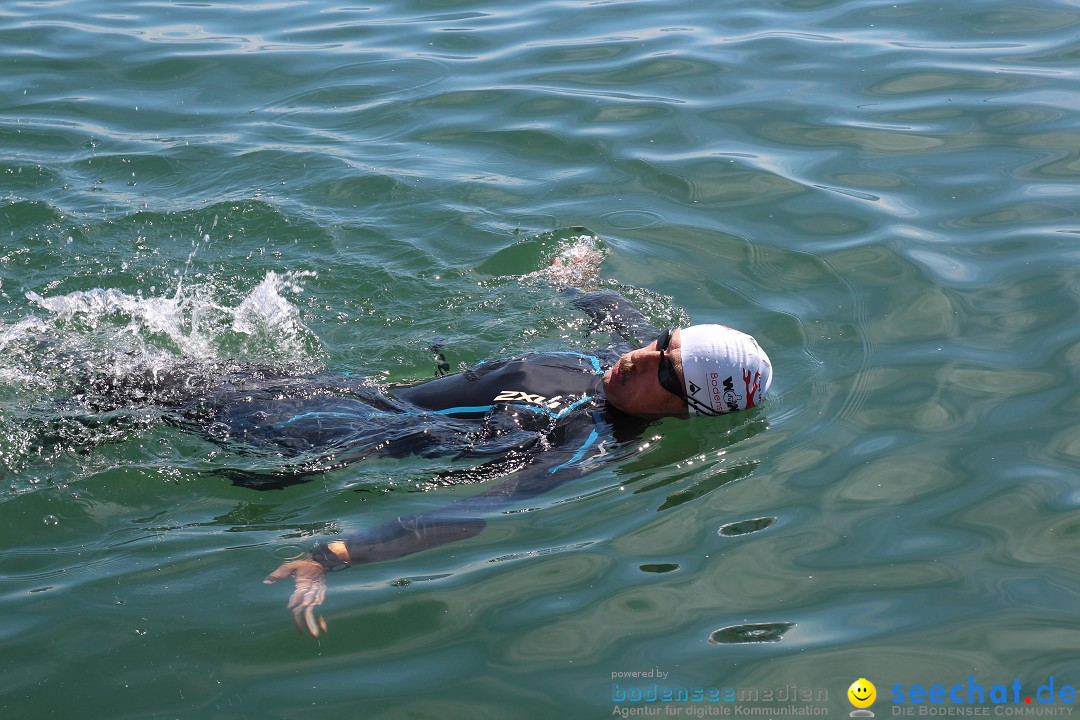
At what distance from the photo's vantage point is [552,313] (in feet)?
25.0

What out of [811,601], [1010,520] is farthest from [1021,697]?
[1010,520]

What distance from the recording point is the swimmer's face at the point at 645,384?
5996mm

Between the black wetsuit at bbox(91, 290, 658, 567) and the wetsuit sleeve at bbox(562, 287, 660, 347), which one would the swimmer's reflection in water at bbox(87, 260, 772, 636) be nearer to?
the black wetsuit at bbox(91, 290, 658, 567)

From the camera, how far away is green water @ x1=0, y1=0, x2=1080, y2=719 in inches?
182

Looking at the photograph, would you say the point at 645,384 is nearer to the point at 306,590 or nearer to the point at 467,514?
the point at 467,514

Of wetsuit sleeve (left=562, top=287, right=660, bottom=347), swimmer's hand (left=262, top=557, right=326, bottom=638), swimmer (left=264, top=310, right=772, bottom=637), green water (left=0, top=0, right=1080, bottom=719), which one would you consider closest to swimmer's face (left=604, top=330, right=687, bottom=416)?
swimmer (left=264, top=310, right=772, bottom=637)

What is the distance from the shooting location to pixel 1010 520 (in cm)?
536

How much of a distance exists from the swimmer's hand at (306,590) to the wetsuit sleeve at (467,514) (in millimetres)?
72

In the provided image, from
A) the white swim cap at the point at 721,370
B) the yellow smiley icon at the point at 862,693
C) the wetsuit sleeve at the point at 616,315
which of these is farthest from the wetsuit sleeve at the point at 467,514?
the yellow smiley icon at the point at 862,693

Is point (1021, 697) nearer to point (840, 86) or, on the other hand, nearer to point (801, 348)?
point (801, 348)

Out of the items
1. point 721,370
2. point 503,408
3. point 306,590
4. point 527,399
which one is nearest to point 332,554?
point 306,590

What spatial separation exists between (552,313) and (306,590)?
3.35 meters

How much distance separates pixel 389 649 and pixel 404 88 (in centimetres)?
770

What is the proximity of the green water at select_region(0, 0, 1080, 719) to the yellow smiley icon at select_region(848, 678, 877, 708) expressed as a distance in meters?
0.04
